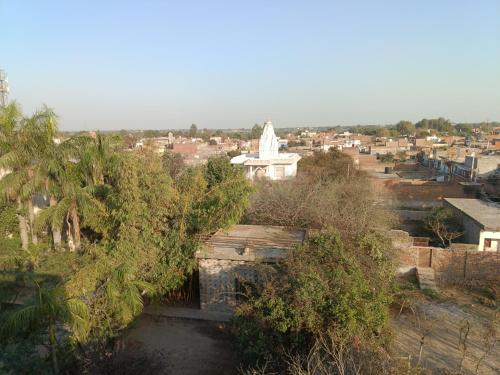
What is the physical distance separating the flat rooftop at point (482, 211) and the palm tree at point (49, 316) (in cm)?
1312

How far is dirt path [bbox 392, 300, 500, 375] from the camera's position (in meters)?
7.29

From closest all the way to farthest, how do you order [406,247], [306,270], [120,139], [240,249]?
[306,270], [240,249], [406,247], [120,139]

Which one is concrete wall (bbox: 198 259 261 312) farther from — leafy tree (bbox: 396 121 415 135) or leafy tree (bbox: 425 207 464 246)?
leafy tree (bbox: 396 121 415 135)

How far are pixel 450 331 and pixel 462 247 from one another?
533cm

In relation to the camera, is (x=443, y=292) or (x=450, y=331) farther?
(x=443, y=292)

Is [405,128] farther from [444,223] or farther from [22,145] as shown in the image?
[22,145]

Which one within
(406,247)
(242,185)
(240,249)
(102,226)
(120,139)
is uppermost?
(120,139)

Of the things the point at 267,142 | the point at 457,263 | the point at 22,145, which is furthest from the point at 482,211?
the point at 22,145

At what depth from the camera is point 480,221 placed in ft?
44.3

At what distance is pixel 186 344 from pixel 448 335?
593 centimetres

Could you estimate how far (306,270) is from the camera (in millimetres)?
6809

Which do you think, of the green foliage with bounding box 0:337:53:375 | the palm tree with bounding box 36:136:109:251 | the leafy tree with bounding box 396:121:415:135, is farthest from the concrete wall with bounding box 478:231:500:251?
the leafy tree with bounding box 396:121:415:135

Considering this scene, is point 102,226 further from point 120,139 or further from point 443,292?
point 443,292

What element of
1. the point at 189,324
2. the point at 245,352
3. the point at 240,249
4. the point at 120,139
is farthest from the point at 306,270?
the point at 120,139
